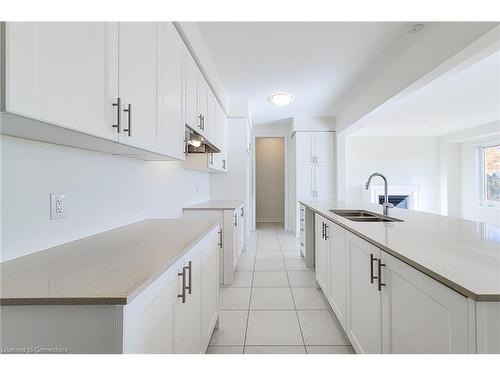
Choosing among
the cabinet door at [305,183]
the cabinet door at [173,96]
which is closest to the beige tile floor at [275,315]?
the cabinet door at [173,96]

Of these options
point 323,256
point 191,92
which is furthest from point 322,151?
point 191,92

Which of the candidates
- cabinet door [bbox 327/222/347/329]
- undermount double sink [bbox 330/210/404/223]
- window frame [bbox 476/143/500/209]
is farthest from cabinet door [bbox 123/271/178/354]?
window frame [bbox 476/143/500/209]

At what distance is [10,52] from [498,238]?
2.06 meters

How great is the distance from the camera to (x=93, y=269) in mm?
938

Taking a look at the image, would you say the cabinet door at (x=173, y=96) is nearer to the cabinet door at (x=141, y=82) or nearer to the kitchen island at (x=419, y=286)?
the cabinet door at (x=141, y=82)

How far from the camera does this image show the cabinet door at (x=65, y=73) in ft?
2.31

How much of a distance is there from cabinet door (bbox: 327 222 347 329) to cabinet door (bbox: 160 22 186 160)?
131cm

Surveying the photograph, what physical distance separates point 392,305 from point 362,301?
33cm

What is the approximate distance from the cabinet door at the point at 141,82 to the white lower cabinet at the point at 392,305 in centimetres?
131

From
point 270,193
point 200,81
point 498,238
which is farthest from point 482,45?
point 270,193

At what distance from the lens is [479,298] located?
702mm

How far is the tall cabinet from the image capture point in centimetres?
598
